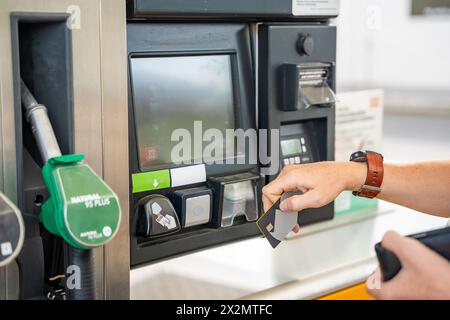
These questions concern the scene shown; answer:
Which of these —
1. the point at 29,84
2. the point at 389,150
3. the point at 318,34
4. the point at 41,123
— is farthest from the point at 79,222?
the point at 389,150

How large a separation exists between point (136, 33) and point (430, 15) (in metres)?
5.79

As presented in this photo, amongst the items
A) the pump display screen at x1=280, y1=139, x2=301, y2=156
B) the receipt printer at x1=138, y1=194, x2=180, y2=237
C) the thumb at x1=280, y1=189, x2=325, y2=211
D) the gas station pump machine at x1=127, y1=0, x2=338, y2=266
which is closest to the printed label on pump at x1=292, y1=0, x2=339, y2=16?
the gas station pump machine at x1=127, y1=0, x2=338, y2=266

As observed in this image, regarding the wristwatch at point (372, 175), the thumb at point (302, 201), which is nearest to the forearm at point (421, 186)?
the wristwatch at point (372, 175)

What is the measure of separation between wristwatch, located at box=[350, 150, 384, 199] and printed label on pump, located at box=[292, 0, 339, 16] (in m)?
0.34

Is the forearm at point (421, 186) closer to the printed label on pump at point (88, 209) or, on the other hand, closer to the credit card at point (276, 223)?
the credit card at point (276, 223)

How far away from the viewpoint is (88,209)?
1001 millimetres

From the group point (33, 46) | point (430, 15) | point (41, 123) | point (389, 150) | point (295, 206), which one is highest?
point (430, 15)

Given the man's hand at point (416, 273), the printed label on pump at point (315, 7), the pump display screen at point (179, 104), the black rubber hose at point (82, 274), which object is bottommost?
the black rubber hose at point (82, 274)

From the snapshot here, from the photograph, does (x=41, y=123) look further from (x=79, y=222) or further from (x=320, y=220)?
(x=320, y=220)

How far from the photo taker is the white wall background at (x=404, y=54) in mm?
6617

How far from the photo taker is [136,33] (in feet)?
4.49

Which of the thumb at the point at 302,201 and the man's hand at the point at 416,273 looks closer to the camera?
the man's hand at the point at 416,273

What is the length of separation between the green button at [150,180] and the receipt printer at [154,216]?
0.02 m

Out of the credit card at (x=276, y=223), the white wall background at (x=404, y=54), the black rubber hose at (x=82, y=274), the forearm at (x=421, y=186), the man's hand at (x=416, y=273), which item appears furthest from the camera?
the white wall background at (x=404, y=54)
